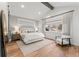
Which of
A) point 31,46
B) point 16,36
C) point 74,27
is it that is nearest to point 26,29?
point 16,36

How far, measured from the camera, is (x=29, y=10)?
172cm

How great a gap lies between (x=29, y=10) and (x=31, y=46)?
73cm

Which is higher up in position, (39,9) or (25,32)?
(39,9)

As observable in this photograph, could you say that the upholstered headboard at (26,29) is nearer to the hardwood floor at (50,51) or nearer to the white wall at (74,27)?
the hardwood floor at (50,51)

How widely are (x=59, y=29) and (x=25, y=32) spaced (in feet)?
2.25

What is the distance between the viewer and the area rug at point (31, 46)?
167 cm


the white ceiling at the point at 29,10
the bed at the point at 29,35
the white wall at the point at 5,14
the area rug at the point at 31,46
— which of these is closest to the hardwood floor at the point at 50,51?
the area rug at the point at 31,46

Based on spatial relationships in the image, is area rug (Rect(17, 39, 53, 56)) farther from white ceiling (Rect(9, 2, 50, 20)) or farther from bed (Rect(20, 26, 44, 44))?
white ceiling (Rect(9, 2, 50, 20))

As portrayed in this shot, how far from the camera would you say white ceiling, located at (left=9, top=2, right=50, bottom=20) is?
1651mm

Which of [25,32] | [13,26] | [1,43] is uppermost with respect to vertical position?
[13,26]

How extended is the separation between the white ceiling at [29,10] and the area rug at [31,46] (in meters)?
0.52

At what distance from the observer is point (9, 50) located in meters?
1.67

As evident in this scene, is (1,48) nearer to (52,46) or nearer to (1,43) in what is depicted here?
(1,43)

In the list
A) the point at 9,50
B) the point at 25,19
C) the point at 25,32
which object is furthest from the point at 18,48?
the point at 25,19
